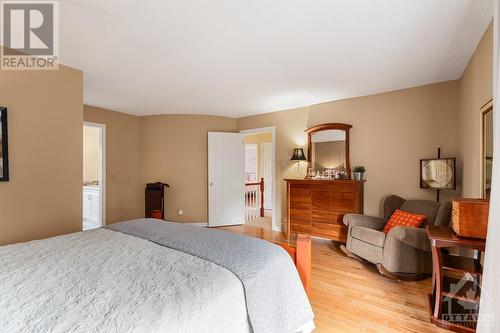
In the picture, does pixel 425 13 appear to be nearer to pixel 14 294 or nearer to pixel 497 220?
pixel 497 220

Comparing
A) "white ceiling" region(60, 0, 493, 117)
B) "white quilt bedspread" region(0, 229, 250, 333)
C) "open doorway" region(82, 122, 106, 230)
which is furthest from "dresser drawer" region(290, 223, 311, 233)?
"open doorway" region(82, 122, 106, 230)

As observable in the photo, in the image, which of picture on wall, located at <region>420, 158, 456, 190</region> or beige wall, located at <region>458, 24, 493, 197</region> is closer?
beige wall, located at <region>458, 24, 493, 197</region>

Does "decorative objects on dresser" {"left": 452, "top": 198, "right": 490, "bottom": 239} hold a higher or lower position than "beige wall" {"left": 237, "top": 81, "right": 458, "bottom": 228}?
lower

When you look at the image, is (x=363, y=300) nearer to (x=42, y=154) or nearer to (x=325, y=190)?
(x=325, y=190)

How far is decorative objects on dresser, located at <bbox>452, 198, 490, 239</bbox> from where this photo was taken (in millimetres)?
1687

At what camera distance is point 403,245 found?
2619mm

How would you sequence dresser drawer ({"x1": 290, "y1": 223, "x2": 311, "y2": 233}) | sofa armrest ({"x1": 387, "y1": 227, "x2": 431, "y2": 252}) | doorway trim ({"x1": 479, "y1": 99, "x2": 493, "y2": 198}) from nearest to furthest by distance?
doorway trim ({"x1": 479, "y1": 99, "x2": 493, "y2": 198})
sofa armrest ({"x1": 387, "y1": 227, "x2": 431, "y2": 252})
dresser drawer ({"x1": 290, "y1": 223, "x2": 311, "y2": 233})

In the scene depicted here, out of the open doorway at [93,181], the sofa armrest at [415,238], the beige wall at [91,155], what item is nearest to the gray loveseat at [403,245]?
the sofa armrest at [415,238]

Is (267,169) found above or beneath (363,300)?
above

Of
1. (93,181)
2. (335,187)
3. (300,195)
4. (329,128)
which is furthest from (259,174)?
(93,181)

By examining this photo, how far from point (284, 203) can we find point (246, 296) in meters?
3.59

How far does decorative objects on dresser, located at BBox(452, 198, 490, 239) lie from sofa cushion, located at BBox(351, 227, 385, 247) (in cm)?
104

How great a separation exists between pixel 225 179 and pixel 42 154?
3201 millimetres

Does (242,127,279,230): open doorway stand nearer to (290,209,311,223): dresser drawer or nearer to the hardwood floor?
(290,209,311,223): dresser drawer
